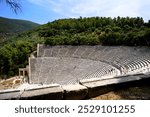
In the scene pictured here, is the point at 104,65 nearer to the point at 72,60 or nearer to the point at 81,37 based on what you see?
the point at 72,60

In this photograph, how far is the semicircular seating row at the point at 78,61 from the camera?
113 feet

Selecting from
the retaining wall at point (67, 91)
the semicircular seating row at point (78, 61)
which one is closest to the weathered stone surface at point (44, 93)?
the retaining wall at point (67, 91)

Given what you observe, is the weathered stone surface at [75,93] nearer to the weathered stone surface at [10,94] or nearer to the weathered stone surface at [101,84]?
the weathered stone surface at [101,84]

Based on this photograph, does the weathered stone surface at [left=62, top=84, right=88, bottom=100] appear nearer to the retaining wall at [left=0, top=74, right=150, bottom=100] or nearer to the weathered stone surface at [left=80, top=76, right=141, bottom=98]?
the retaining wall at [left=0, top=74, right=150, bottom=100]

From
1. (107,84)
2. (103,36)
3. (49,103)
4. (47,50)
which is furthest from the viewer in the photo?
(47,50)

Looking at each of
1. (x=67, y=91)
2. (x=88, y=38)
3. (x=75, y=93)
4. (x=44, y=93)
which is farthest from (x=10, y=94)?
(x=88, y=38)

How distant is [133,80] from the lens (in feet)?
24.5

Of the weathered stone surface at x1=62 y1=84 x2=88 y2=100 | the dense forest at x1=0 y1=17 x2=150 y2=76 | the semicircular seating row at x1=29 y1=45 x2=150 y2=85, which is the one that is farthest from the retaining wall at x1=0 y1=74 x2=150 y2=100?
the dense forest at x1=0 y1=17 x2=150 y2=76

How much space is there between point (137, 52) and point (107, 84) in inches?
1248

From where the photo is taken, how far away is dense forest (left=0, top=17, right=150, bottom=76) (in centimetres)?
4379

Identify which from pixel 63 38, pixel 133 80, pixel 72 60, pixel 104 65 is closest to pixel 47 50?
pixel 63 38

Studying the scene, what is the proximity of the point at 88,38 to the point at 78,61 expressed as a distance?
8306 mm

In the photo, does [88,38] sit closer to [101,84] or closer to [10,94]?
[101,84]

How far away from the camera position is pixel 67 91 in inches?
260
